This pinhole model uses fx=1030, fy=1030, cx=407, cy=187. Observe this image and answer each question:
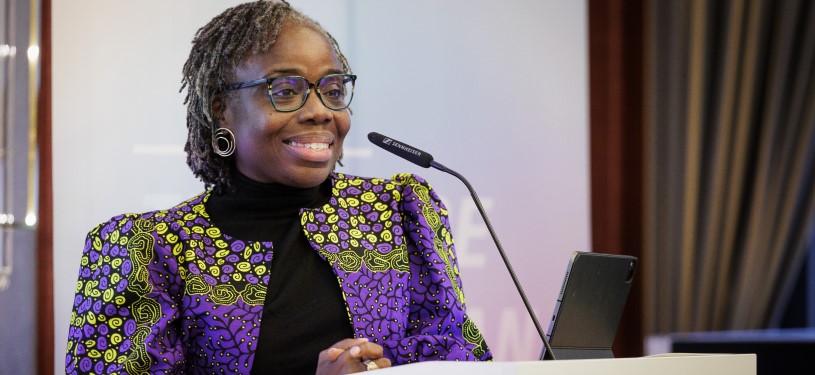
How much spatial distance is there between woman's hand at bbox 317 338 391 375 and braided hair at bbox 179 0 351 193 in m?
0.62

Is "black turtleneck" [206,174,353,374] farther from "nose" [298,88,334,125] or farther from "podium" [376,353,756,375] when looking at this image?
"podium" [376,353,756,375]

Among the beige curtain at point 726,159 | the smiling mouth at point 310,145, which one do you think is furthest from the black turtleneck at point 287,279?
the beige curtain at point 726,159

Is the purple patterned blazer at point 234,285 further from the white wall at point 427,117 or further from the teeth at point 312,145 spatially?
the white wall at point 427,117

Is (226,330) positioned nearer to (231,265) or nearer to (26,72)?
(231,265)

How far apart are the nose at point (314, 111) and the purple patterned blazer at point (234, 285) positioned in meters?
0.21

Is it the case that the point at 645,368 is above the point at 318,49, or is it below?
below

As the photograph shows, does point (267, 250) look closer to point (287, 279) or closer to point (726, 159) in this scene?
point (287, 279)

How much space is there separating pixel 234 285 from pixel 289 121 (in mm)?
371

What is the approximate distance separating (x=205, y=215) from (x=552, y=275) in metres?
2.23

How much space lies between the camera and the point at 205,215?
7.56ft

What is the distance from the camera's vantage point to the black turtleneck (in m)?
2.16

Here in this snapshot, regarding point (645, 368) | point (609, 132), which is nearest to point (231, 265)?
point (645, 368)

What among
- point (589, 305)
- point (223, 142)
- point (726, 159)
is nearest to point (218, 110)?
point (223, 142)

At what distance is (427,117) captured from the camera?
4.00m
